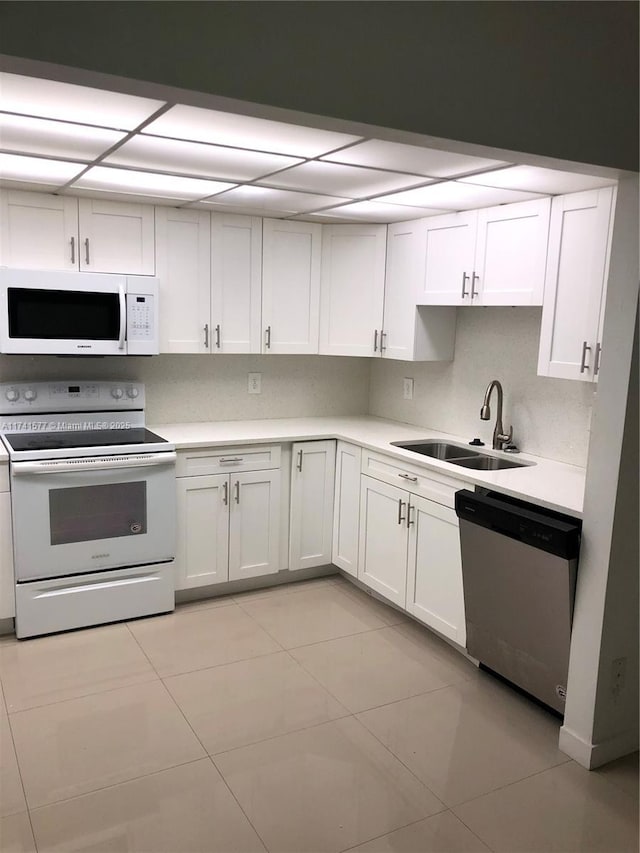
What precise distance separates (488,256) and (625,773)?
215 centimetres

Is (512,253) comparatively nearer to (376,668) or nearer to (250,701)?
(376,668)

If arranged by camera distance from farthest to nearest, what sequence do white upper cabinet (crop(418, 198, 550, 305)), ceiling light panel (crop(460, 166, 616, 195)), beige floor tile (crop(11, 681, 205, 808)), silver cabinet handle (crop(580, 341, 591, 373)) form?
white upper cabinet (crop(418, 198, 550, 305))
silver cabinet handle (crop(580, 341, 591, 373))
ceiling light panel (crop(460, 166, 616, 195))
beige floor tile (crop(11, 681, 205, 808))

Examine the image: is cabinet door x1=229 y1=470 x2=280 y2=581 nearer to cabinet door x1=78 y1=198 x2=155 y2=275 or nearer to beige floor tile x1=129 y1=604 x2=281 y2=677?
beige floor tile x1=129 y1=604 x2=281 y2=677

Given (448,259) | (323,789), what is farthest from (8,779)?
(448,259)

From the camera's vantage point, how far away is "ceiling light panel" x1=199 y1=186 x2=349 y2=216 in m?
3.11

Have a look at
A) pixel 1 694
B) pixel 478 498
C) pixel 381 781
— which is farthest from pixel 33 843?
pixel 478 498

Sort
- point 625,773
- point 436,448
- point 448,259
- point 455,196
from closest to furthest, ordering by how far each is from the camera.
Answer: point 625,773 < point 455,196 < point 448,259 < point 436,448

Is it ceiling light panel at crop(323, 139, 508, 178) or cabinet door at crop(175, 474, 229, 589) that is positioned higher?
ceiling light panel at crop(323, 139, 508, 178)

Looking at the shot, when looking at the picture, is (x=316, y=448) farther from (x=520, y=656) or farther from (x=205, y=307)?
(x=520, y=656)

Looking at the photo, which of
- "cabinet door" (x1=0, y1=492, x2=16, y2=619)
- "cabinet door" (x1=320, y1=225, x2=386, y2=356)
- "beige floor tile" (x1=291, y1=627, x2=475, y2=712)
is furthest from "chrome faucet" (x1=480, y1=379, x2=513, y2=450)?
"cabinet door" (x1=0, y1=492, x2=16, y2=619)

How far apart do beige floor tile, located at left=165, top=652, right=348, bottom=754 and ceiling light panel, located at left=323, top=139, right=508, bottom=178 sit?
2.08 metres

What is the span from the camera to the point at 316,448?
12.8ft

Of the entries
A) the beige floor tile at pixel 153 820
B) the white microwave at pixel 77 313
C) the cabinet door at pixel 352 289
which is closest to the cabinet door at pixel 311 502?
the cabinet door at pixel 352 289

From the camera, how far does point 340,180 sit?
9.05 ft
